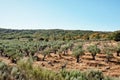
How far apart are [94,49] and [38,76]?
1081 inches

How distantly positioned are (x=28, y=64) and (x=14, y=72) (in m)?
2.28

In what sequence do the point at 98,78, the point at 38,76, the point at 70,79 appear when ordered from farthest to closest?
1. the point at 38,76
2. the point at 98,78
3. the point at 70,79

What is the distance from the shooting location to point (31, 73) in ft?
68.1

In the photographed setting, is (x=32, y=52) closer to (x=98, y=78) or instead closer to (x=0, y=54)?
(x=0, y=54)

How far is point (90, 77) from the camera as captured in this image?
61.2 ft

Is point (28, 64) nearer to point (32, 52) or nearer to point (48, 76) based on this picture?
point (48, 76)

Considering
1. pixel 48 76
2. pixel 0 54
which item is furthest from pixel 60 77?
pixel 0 54

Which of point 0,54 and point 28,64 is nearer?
point 28,64

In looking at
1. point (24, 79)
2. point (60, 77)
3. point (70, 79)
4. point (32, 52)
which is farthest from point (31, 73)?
point (32, 52)

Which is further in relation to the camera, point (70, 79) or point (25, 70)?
point (25, 70)

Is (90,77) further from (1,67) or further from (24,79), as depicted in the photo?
(1,67)

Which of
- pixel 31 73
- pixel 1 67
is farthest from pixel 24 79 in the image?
pixel 1 67

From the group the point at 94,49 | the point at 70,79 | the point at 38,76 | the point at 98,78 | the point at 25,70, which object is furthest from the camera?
the point at 94,49

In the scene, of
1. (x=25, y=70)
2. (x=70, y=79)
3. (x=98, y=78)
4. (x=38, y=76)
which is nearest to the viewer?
(x=70, y=79)
